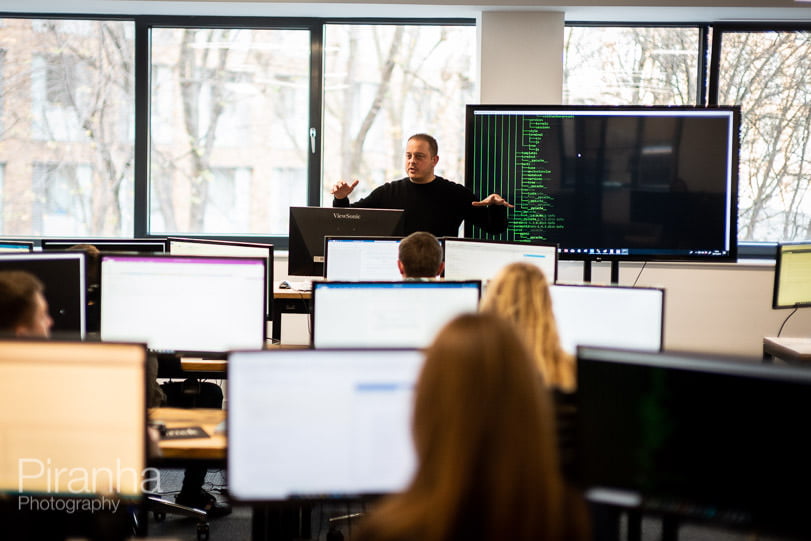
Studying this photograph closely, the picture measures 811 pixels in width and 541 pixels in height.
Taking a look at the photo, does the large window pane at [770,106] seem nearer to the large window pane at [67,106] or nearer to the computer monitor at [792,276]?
the computer monitor at [792,276]

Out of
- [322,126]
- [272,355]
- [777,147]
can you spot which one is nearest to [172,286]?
[272,355]

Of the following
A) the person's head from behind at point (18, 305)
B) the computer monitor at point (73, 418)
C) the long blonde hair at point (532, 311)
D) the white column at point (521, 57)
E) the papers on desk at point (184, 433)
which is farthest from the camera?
the white column at point (521, 57)

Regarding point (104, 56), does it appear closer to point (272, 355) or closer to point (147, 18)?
point (147, 18)

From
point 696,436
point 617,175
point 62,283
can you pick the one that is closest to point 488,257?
point 617,175

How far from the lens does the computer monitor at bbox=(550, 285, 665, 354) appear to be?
296cm

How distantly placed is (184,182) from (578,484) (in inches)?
186

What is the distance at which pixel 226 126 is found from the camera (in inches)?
229

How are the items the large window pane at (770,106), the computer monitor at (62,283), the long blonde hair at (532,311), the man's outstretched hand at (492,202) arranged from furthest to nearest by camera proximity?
the large window pane at (770,106) < the man's outstretched hand at (492,202) < the computer monitor at (62,283) < the long blonde hair at (532,311)

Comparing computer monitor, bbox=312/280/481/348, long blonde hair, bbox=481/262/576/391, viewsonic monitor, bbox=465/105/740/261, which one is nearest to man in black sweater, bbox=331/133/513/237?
viewsonic monitor, bbox=465/105/740/261

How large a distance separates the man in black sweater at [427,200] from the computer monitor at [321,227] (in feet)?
Result: 2.10

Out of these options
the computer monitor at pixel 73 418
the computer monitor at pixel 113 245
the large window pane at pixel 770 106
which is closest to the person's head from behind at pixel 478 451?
the computer monitor at pixel 73 418

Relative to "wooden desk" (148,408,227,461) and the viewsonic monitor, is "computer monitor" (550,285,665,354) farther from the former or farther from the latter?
the viewsonic monitor

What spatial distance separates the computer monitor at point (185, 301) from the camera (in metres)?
2.98

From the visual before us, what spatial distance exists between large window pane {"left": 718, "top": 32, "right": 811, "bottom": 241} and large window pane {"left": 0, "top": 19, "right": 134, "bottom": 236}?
13.9 ft
